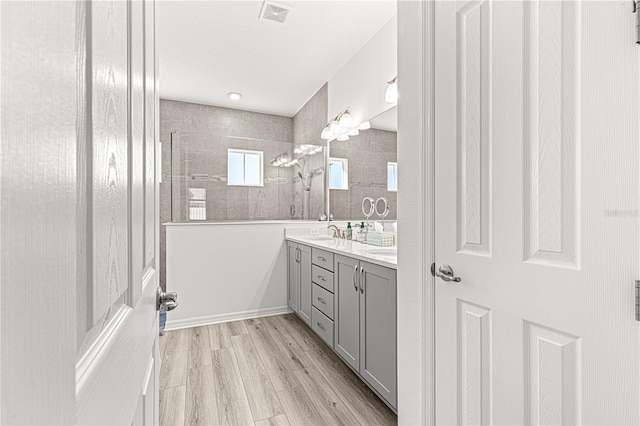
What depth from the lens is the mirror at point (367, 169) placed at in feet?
8.86

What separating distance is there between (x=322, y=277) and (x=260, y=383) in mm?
885

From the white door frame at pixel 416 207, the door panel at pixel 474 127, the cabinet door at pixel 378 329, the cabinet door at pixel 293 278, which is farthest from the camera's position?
the cabinet door at pixel 293 278

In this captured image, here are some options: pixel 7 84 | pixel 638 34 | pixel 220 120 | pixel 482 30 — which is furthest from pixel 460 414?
pixel 220 120

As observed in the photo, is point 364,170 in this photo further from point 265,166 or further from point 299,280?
point 265,166

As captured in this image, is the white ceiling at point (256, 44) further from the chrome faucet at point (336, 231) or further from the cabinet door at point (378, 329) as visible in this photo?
the cabinet door at point (378, 329)

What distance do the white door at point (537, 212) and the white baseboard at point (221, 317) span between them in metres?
2.46

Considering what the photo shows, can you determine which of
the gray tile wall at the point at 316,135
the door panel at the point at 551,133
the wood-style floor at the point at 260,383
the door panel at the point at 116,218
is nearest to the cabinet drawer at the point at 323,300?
the wood-style floor at the point at 260,383

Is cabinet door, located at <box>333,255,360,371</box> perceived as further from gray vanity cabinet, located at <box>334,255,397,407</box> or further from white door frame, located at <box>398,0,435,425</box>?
white door frame, located at <box>398,0,435,425</box>

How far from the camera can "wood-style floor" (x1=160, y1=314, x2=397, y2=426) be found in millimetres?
1739

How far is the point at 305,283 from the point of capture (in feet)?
9.92

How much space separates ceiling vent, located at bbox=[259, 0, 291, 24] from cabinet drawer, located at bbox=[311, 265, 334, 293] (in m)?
1.97

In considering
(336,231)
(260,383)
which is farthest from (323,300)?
(336,231)

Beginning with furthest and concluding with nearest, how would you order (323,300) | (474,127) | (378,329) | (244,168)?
(244,168) < (323,300) < (378,329) < (474,127)

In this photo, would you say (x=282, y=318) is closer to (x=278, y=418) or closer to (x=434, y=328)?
(x=278, y=418)
